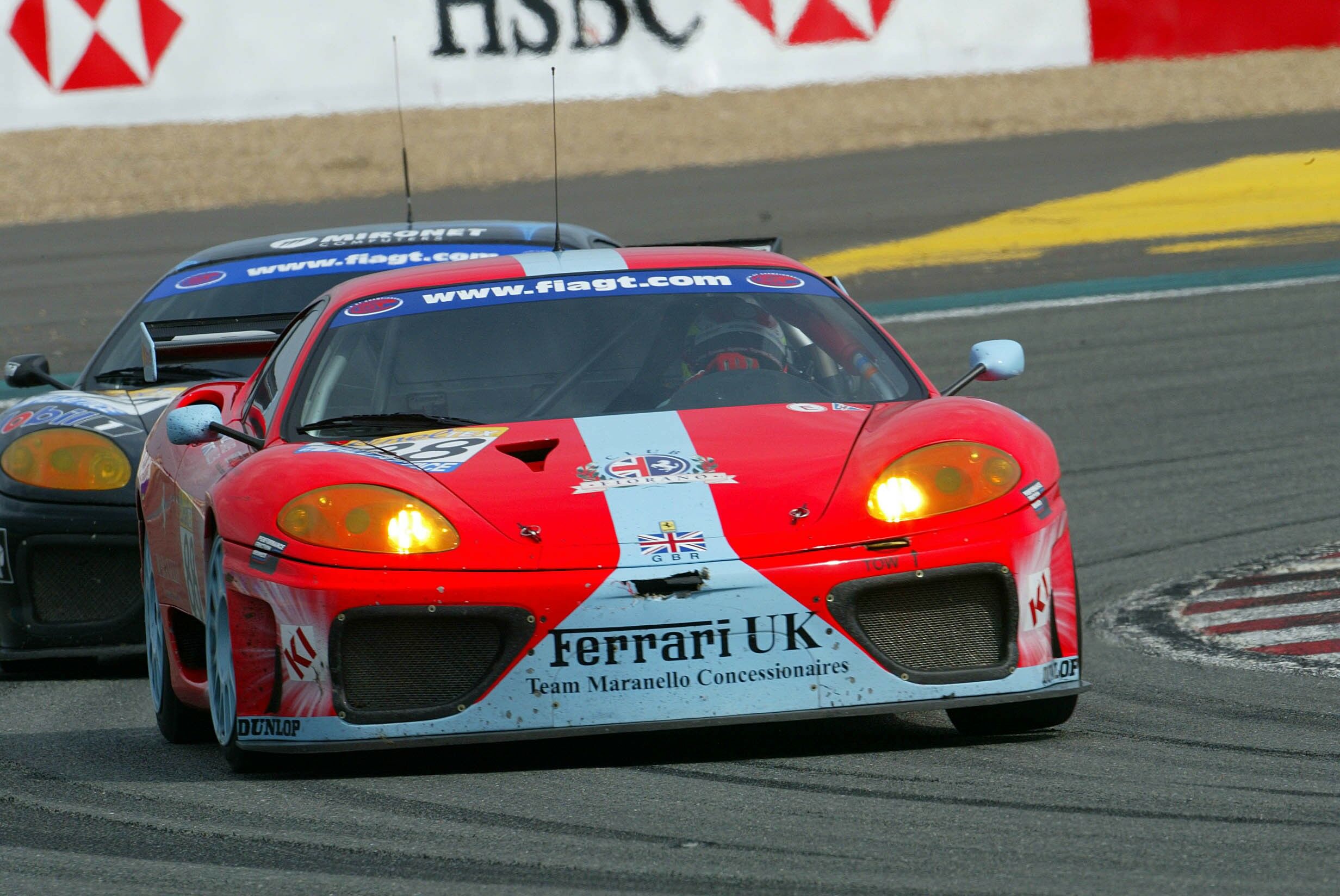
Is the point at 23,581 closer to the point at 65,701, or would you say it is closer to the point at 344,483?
the point at 65,701

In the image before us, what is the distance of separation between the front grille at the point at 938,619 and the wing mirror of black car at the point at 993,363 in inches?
36.9

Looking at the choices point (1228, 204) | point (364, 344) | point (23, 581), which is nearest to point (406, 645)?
point (364, 344)

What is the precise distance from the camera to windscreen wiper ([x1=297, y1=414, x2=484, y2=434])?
4836mm

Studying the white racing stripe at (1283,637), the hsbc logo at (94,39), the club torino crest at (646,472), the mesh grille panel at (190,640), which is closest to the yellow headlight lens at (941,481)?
the club torino crest at (646,472)

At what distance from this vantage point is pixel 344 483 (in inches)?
170

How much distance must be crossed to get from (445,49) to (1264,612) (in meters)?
9.86

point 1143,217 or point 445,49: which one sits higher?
point 445,49

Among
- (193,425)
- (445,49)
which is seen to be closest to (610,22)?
(445,49)

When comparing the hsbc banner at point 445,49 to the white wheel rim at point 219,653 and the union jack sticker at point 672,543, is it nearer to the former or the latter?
the white wheel rim at point 219,653

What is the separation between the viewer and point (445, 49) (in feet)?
Result: 50.0

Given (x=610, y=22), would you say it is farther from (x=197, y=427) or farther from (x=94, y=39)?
(x=197, y=427)

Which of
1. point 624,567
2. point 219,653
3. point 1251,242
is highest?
point 624,567

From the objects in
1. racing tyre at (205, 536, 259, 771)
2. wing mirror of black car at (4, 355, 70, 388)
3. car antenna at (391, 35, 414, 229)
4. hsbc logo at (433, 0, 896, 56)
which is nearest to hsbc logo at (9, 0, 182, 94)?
car antenna at (391, 35, 414, 229)

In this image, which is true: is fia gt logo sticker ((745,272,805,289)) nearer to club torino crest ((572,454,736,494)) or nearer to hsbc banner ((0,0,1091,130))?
club torino crest ((572,454,736,494))
